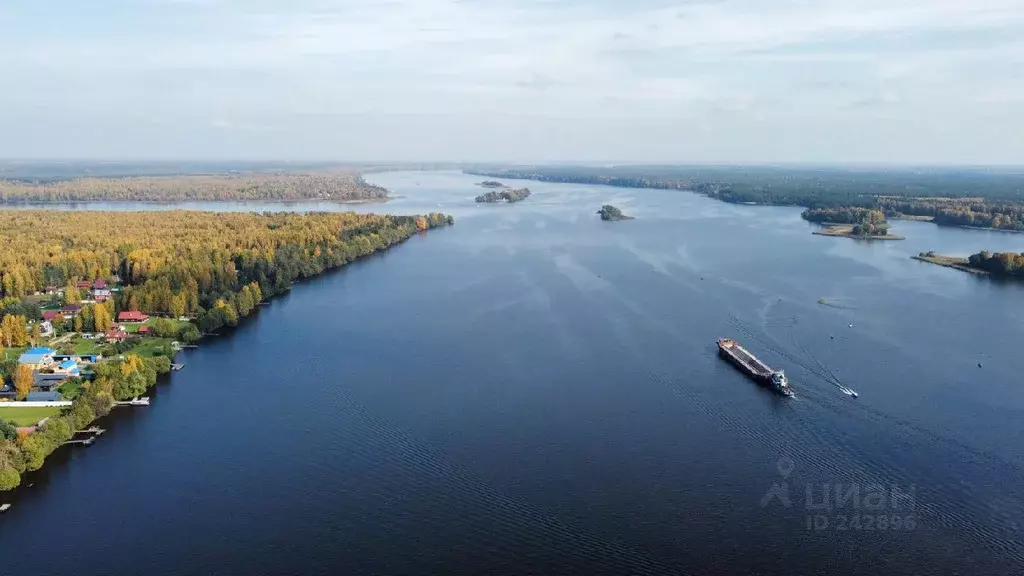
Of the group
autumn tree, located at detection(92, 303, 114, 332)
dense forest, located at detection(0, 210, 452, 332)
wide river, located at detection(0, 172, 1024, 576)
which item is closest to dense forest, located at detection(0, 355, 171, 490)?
wide river, located at detection(0, 172, 1024, 576)

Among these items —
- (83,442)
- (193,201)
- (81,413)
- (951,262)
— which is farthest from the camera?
(193,201)

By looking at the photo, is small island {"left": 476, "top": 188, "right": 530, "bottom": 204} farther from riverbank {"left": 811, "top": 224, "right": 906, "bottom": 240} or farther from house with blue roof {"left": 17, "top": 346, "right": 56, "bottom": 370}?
house with blue roof {"left": 17, "top": 346, "right": 56, "bottom": 370}

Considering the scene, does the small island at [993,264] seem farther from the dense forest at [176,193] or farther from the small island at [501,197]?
the dense forest at [176,193]

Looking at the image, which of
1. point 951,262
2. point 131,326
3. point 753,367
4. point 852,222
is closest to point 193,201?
point 131,326

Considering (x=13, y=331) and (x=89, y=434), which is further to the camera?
(x=13, y=331)

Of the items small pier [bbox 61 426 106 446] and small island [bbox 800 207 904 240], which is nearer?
small pier [bbox 61 426 106 446]

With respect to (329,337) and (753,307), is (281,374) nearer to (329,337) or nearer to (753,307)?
(329,337)

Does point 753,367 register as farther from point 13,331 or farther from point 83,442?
point 13,331
